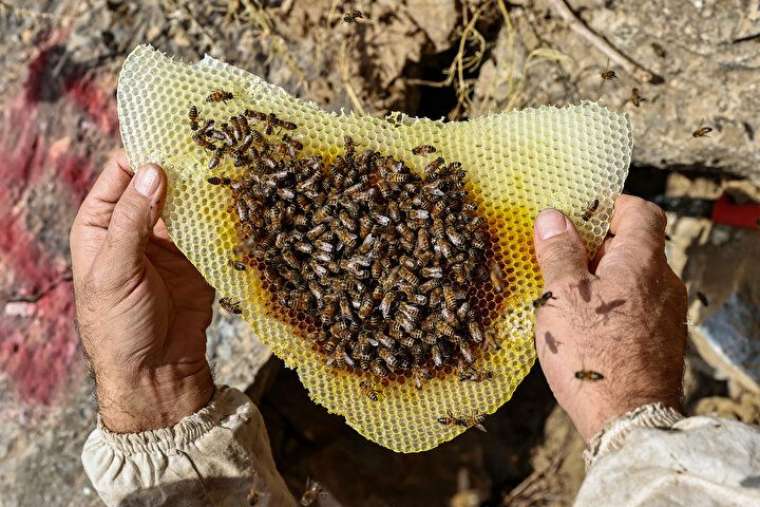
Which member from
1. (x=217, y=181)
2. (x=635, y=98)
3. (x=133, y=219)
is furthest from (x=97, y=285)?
(x=635, y=98)

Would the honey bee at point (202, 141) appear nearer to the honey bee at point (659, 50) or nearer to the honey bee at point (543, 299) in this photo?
the honey bee at point (543, 299)

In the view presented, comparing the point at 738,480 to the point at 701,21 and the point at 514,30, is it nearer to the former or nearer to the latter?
the point at 701,21

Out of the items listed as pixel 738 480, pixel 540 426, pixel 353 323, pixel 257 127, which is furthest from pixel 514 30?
pixel 738 480

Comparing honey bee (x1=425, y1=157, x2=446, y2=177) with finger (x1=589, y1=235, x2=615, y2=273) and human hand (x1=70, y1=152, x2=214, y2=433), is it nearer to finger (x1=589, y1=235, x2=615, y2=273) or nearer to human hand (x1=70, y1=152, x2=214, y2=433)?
finger (x1=589, y1=235, x2=615, y2=273)

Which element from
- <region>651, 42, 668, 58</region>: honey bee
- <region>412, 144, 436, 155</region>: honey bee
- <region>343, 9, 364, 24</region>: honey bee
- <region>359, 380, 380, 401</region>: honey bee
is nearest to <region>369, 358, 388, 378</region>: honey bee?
<region>359, 380, 380, 401</region>: honey bee

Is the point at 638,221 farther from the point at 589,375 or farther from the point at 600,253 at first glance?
the point at 589,375

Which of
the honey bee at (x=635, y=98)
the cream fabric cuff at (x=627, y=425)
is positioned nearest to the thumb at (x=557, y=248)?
the cream fabric cuff at (x=627, y=425)

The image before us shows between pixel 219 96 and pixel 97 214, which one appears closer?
pixel 219 96

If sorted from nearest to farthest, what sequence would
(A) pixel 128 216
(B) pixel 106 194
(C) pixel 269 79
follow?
(A) pixel 128 216 < (B) pixel 106 194 < (C) pixel 269 79
